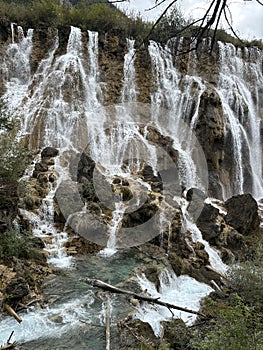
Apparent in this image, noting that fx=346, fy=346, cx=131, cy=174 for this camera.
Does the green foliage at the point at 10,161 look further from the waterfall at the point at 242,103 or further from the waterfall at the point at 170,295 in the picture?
the waterfall at the point at 242,103

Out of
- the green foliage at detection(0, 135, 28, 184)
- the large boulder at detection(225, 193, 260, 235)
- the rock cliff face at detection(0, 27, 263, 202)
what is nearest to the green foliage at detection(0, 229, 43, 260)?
the green foliage at detection(0, 135, 28, 184)

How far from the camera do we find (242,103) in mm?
22047

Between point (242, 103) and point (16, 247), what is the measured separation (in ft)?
58.3

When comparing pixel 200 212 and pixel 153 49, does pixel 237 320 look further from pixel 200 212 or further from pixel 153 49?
pixel 153 49

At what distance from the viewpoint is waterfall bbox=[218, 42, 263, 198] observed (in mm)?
20516

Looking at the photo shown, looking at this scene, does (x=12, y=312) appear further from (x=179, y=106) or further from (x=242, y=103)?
(x=242, y=103)

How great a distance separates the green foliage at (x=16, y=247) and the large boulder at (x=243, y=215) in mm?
8020

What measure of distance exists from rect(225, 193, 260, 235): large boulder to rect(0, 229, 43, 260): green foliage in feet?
26.3

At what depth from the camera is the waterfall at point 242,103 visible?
20.5 m

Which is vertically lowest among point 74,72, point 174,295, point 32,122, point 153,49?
point 174,295

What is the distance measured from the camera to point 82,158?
47.9ft

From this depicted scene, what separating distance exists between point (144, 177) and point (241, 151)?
7.67m

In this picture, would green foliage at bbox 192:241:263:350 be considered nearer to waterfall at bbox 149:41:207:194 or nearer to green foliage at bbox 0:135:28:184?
green foliage at bbox 0:135:28:184

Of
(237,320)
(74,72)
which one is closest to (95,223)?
(237,320)
